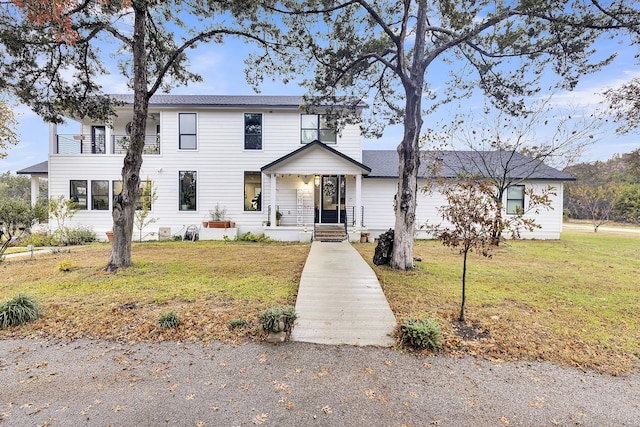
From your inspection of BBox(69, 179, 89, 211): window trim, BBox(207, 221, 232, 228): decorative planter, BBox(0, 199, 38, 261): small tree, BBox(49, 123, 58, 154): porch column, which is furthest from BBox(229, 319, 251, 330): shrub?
BBox(49, 123, 58, 154): porch column

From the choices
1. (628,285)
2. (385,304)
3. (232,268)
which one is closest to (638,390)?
(385,304)

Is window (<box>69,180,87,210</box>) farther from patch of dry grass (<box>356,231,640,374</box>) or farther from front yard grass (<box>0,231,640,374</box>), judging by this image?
patch of dry grass (<box>356,231,640,374</box>)

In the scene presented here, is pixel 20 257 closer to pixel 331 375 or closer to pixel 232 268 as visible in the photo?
pixel 232 268

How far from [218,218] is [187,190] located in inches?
94.9

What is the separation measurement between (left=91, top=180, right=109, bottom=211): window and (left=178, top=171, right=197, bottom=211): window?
4041mm

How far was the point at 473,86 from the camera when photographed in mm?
10312

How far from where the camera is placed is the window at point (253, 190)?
16.0m

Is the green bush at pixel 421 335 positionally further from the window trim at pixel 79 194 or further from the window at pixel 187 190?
the window trim at pixel 79 194

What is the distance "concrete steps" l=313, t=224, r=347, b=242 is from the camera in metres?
13.9

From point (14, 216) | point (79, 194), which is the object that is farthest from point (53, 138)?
point (14, 216)

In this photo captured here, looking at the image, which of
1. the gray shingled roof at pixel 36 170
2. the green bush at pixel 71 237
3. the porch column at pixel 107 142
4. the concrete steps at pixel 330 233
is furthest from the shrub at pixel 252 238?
the gray shingled roof at pixel 36 170

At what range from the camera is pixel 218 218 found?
15.7 meters

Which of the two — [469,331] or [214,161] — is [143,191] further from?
[469,331]

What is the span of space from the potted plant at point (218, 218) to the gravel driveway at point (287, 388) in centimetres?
1132
